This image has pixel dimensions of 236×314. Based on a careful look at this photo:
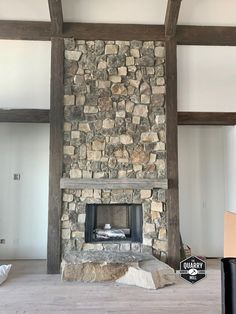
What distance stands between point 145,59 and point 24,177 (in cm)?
297

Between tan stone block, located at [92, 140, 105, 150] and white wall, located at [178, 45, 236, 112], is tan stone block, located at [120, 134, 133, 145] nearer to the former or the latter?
tan stone block, located at [92, 140, 105, 150]

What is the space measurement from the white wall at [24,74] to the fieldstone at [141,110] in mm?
1395

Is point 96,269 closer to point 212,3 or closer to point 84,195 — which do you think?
point 84,195

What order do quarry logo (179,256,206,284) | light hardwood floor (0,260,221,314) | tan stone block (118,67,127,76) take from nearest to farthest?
light hardwood floor (0,260,221,314) → quarry logo (179,256,206,284) → tan stone block (118,67,127,76)

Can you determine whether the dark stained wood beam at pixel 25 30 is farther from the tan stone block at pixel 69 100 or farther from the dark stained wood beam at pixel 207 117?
the dark stained wood beam at pixel 207 117

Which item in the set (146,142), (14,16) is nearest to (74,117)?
(146,142)

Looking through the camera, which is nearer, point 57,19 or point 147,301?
point 147,301

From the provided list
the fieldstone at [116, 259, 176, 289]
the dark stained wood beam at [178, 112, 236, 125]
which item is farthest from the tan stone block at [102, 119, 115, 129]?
the fieldstone at [116, 259, 176, 289]

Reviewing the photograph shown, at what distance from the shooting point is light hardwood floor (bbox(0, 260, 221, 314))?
323 centimetres

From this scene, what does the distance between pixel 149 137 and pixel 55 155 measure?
148 cm

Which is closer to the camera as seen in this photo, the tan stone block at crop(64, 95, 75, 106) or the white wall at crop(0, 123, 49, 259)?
the tan stone block at crop(64, 95, 75, 106)

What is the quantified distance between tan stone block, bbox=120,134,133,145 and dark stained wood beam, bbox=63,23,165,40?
5.20 feet

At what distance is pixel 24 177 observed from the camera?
5.69 m

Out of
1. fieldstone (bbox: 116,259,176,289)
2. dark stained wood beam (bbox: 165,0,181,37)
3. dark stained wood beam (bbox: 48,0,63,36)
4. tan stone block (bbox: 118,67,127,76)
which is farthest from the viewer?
tan stone block (bbox: 118,67,127,76)
